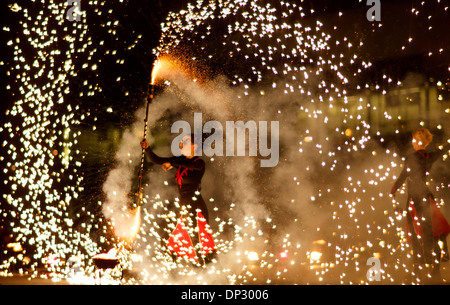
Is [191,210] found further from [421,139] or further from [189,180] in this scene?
[421,139]

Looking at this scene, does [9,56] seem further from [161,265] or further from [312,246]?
[312,246]

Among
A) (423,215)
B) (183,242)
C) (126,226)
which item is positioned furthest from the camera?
(126,226)

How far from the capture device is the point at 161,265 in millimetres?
4246

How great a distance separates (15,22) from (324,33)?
12.4ft

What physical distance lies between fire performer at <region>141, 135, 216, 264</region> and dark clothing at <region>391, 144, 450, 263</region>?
189 cm

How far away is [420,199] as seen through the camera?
367 cm

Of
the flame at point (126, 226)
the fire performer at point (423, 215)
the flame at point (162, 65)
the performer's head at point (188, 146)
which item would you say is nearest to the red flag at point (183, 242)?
the performer's head at point (188, 146)

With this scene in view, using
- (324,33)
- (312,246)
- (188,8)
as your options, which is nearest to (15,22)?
(188,8)

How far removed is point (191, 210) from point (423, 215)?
7.20ft

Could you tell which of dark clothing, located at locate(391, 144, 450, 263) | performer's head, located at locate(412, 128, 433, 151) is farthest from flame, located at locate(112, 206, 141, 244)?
performer's head, located at locate(412, 128, 433, 151)

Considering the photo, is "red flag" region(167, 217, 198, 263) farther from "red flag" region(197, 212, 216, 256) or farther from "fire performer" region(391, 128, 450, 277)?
"fire performer" region(391, 128, 450, 277)

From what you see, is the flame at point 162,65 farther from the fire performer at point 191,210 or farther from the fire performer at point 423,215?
the fire performer at point 423,215

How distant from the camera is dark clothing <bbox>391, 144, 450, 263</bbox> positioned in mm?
3604

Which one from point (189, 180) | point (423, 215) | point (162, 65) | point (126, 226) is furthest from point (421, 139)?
point (126, 226)
